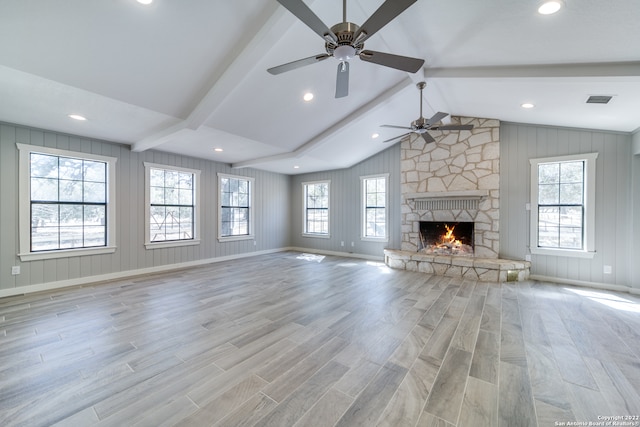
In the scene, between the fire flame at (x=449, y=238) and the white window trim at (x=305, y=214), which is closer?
the fire flame at (x=449, y=238)

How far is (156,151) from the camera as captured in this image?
18.1 ft

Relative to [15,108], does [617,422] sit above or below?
below

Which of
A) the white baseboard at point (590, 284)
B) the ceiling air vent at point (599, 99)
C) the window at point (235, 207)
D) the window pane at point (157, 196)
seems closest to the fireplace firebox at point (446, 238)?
the white baseboard at point (590, 284)

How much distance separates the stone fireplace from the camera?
5184 millimetres

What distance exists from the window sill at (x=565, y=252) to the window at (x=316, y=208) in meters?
A: 5.00

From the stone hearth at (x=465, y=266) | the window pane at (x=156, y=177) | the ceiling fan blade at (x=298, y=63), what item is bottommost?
the stone hearth at (x=465, y=266)

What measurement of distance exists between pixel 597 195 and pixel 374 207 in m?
4.23

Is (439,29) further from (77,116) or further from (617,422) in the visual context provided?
(77,116)

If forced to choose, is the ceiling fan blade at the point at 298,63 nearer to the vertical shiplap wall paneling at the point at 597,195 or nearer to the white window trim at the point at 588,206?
the vertical shiplap wall paneling at the point at 597,195

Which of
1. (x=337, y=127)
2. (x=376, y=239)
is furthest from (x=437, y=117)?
(x=376, y=239)

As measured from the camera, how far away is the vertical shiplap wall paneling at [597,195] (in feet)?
13.9

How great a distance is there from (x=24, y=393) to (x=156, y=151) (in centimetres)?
476

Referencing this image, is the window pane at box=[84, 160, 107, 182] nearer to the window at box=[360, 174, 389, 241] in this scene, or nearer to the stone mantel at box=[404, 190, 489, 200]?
the window at box=[360, 174, 389, 241]

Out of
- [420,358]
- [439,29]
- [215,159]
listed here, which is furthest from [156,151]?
[420,358]
